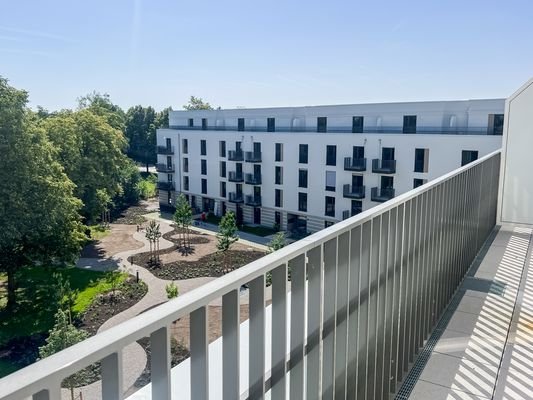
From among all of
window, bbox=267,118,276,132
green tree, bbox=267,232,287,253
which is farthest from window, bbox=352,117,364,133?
green tree, bbox=267,232,287,253

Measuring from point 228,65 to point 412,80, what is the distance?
17960mm

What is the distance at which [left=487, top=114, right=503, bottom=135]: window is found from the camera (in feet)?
75.0

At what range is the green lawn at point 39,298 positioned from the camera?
1631cm

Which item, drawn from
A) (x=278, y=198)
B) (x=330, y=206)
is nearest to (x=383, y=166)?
(x=330, y=206)

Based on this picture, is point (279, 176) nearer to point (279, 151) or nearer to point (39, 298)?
point (279, 151)

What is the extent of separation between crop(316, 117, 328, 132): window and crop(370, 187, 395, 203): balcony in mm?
5750

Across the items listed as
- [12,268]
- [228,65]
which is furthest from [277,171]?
[12,268]

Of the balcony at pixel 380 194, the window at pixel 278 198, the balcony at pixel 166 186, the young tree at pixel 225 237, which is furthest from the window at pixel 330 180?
the balcony at pixel 166 186

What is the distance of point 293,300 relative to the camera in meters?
1.89

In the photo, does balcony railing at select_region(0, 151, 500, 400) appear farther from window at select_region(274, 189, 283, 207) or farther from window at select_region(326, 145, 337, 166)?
window at select_region(274, 189, 283, 207)

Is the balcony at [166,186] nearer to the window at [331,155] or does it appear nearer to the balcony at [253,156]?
the balcony at [253,156]

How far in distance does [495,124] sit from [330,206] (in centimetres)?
1069

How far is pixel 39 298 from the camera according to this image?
19234mm

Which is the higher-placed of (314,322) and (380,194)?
(314,322)
